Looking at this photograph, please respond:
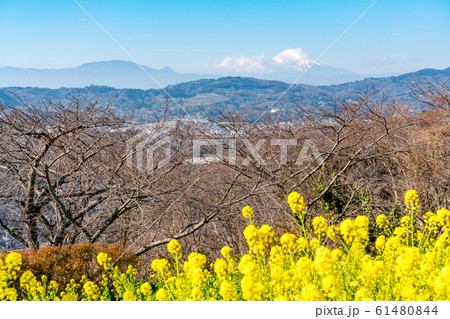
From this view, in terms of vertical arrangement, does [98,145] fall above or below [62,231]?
above

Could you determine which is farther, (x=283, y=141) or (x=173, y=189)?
(x=283, y=141)

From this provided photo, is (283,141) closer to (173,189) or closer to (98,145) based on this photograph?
(173,189)

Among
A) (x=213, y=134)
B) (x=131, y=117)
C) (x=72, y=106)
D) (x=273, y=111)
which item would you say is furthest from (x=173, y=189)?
(x=273, y=111)

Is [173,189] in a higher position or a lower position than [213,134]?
lower

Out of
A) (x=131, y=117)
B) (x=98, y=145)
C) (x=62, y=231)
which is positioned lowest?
(x=62, y=231)

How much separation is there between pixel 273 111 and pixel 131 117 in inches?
143

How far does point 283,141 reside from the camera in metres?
8.93

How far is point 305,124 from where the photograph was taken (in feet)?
31.4

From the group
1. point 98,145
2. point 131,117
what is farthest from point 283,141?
point 98,145
